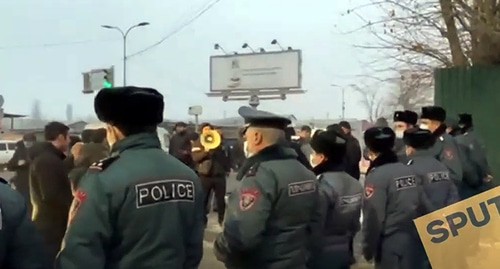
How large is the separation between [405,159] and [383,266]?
1323 mm

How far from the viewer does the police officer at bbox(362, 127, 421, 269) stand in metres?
6.38

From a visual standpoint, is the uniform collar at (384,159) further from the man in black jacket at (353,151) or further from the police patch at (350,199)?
the man in black jacket at (353,151)

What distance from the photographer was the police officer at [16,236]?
3.31 metres

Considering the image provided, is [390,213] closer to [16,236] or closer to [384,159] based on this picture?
[384,159]

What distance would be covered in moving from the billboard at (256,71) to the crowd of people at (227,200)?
179 feet

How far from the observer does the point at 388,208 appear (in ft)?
21.1

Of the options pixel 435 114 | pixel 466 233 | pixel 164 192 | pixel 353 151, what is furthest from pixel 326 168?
pixel 353 151

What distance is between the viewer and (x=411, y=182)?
6.53 metres

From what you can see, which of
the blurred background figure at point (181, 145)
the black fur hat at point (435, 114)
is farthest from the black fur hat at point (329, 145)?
the blurred background figure at point (181, 145)

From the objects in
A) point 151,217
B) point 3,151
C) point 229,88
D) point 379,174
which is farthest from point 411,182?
point 229,88

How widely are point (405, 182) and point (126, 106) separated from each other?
328 centimetres

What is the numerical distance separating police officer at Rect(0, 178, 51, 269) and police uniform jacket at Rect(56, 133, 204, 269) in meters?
0.14

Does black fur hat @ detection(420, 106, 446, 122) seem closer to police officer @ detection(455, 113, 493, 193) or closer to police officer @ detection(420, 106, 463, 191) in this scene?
police officer @ detection(420, 106, 463, 191)

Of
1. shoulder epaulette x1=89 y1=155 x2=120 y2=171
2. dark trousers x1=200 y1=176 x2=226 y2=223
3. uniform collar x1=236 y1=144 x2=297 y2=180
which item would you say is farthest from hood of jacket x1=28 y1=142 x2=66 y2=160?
dark trousers x1=200 y1=176 x2=226 y2=223
